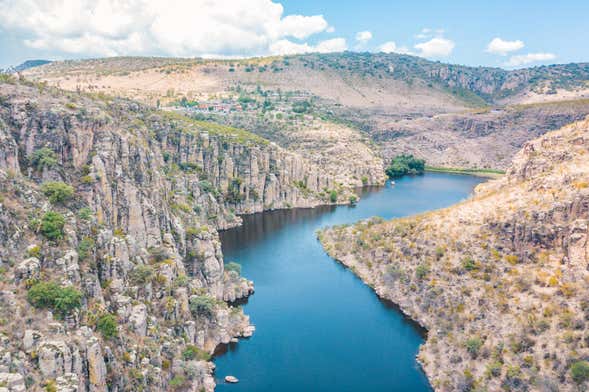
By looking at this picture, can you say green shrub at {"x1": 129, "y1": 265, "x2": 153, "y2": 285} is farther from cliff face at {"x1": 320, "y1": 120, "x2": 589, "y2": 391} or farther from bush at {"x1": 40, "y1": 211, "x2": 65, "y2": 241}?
cliff face at {"x1": 320, "y1": 120, "x2": 589, "y2": 391}

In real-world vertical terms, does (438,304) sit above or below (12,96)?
below

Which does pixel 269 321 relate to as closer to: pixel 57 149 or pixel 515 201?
pixel 57 149

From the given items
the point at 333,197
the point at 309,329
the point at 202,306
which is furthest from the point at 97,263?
the point at 333,197

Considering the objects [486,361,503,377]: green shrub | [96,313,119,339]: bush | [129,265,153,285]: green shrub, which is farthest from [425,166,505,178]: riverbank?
[96,313,119,339]: bush

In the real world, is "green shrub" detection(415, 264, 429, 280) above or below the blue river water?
above

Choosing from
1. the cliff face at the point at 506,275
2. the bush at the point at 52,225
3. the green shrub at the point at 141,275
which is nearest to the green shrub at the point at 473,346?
the cliff face at the point at 506,275

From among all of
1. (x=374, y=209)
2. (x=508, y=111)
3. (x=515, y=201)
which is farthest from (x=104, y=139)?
(x=508, y=111)

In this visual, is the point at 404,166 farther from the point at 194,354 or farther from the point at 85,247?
the point at 85,247
